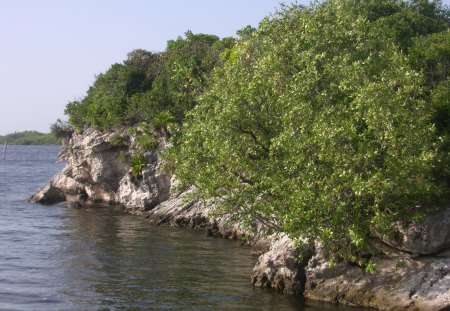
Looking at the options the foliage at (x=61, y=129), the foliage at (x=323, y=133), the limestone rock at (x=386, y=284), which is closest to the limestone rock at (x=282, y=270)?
the limestone rock at (x=386, y=284)

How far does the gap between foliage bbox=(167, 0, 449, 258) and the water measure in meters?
2.80

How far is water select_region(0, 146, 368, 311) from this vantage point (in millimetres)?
22016

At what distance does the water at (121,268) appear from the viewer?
22.0 meters

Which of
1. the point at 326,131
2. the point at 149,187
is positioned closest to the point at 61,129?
the point at 149,187

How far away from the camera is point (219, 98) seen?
85.0 feet

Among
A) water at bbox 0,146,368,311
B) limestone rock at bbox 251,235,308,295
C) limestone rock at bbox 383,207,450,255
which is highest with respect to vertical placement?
limestone rock at bbox 383,207,450,255

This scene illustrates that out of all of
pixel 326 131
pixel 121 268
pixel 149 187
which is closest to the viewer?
pixel 326 131

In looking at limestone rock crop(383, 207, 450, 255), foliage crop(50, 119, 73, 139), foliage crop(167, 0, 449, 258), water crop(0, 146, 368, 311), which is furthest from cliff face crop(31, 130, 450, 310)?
foliage crop(50, 119, 73, 139)

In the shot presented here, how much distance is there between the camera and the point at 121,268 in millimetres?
26812

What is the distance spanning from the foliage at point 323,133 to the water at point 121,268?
2.80 metres

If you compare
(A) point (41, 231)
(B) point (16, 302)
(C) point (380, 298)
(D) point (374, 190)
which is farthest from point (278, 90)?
(A) point (41, 231)

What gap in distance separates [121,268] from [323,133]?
417 inches

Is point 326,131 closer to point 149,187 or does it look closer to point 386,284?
point 386,284

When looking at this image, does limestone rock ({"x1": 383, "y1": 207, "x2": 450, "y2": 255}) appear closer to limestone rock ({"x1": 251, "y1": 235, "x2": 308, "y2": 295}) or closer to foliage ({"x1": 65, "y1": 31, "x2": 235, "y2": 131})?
limestone rock ({"x1": 251, "y1": 235, "x2": 308, "y2": 295})
